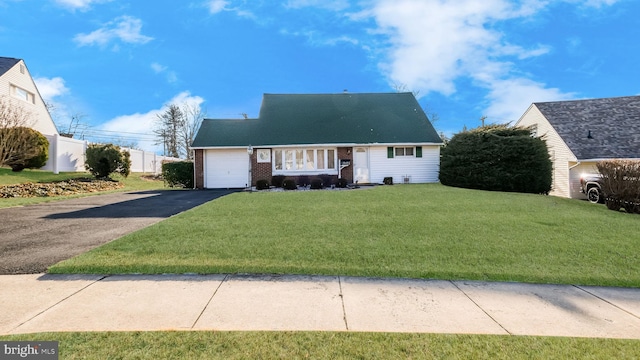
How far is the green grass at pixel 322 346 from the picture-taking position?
2.38m

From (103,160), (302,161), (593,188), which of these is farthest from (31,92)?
(593,188)

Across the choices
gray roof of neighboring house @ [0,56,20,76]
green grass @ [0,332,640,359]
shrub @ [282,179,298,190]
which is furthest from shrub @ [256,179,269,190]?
gray roof of neighboring house @ [0,56,20,76]

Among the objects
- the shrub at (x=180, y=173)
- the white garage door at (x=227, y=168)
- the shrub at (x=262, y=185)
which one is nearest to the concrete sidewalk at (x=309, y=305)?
the shrub at (x=262, y=185)

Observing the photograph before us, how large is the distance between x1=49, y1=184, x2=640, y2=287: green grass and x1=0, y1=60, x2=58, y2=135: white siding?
21973mm

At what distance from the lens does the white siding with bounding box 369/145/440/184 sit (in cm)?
1789

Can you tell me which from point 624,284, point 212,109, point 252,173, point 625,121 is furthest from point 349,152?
point 212,109

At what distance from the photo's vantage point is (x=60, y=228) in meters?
6.82

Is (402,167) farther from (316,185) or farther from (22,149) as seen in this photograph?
(22,149)

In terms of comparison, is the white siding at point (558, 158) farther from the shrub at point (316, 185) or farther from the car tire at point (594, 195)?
the shrub at point (316, 185)

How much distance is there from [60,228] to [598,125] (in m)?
25.8

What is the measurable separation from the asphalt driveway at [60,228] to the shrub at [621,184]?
1422 centimetres

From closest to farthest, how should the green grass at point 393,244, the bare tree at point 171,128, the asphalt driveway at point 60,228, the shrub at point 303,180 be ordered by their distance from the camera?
1. the green grass at point 393,244
2. the asphalt driveway at point 60,228
3. the shrub at point 303,180
4. the bare tree at point 171,128

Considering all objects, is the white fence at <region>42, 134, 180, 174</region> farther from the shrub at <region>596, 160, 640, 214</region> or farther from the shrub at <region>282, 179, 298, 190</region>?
the shrub at <region>596, 160, 640, 214</region>

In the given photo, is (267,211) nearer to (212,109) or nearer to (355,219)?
(355,219)
